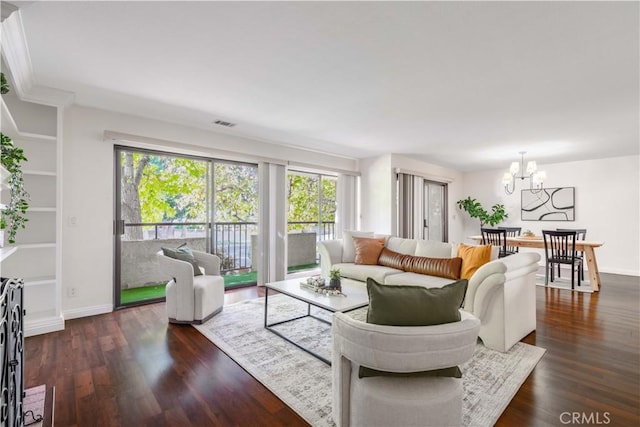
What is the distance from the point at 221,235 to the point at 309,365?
3.25m

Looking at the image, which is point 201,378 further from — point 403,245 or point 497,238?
point 497,238

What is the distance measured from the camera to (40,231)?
10.6ft

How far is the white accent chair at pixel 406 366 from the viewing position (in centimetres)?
135

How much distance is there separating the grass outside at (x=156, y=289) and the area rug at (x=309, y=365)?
4.79ft

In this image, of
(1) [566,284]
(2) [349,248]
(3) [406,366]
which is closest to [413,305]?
(3) [406,366]

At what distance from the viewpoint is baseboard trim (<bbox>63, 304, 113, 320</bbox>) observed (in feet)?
11.2

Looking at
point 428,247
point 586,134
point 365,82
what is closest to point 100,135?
point 365,82

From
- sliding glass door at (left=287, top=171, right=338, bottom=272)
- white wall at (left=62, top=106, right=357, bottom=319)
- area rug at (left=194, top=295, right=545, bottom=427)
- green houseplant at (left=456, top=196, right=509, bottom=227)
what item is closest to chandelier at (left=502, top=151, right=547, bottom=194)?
green houseplant at (left=456, top=196, right=509, bottom=227)

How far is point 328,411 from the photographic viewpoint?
6.05 feet

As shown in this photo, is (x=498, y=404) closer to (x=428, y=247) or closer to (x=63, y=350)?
(x=428, y=247)

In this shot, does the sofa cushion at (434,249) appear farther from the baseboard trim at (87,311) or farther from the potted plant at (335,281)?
the baseboard trim at (87,311)

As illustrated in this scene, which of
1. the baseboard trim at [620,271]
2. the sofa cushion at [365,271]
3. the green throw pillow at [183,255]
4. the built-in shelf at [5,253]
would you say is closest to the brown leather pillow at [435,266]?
the sofa cushion at [365,271]

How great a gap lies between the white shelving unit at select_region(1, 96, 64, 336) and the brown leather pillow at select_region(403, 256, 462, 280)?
155 inches

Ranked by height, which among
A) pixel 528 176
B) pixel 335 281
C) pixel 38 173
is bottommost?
pixel 335 281
